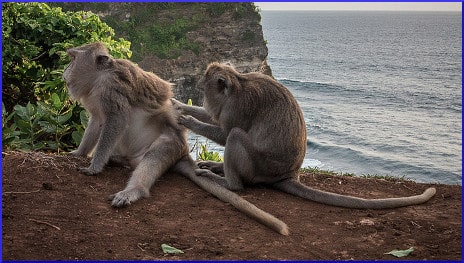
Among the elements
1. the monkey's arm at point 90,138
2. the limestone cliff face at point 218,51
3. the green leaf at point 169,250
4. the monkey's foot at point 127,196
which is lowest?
the limestone cliff face at point 218,51

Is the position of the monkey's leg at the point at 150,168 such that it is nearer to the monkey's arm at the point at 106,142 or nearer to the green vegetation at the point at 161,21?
the monkey's arm at the point at 106,142

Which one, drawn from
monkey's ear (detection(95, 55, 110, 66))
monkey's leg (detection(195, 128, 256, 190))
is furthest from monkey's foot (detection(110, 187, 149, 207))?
monkey's ear (detection(95, 55, 110, 66))

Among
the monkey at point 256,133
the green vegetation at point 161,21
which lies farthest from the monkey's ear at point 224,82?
the green vegetation at point 161,21

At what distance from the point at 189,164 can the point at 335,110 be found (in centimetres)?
5816

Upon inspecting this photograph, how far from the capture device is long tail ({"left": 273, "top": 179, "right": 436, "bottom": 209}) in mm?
6848

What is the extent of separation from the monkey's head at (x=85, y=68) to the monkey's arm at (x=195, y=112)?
1.03 m

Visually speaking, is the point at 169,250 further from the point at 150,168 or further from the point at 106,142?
the point at 106,142

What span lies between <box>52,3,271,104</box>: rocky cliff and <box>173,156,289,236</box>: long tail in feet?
141

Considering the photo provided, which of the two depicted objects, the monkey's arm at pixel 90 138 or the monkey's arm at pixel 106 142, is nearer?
the monkey's arm at pixel 106 142

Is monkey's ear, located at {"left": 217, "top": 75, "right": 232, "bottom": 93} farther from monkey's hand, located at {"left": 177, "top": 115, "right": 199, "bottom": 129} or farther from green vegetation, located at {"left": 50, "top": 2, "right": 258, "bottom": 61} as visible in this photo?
green vegetation, located at {"left": 50, "top": 2, "right": 258, "bottom": 61}

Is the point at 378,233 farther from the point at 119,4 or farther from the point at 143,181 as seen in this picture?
the point at 119,4

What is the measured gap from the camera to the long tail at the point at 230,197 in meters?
5.87

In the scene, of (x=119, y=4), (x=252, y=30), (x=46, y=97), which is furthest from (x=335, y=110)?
(x=46, y=97)

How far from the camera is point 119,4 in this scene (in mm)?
55656
